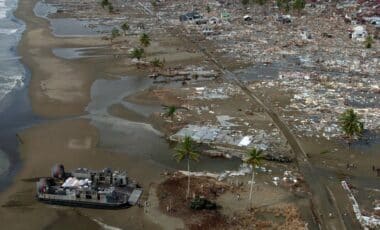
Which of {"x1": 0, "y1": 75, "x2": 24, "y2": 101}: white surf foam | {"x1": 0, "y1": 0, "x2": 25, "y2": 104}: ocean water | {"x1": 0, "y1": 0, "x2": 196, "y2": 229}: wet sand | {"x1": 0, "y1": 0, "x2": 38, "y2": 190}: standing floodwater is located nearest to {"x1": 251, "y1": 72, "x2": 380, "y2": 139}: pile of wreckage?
{"x1": 0, "y1": 0, "x2": 196, "y2": 229}: wet sand

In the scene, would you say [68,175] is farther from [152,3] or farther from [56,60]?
[152,3]

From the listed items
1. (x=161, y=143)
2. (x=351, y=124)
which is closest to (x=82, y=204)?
(x=161, y=143)

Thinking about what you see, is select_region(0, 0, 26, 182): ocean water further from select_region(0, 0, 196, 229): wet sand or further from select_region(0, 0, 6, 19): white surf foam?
select_region(0, 0, 196, 229): wet sand

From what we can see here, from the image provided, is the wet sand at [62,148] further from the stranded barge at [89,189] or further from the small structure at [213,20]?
the small structure at [213,20]

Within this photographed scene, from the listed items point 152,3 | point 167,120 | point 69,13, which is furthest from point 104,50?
point 152,3

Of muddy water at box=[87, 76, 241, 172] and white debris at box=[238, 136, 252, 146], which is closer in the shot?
muddy water at box=[87, 76, 241, 172]
